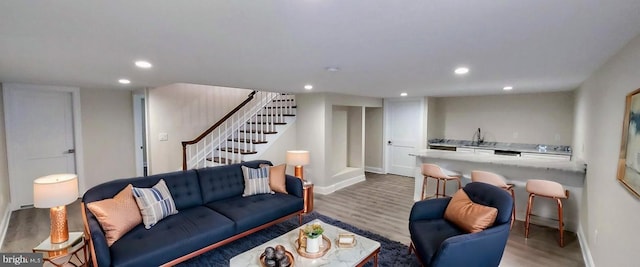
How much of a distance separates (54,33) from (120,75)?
1.80 m

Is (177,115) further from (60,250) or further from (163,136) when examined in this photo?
(60,250)

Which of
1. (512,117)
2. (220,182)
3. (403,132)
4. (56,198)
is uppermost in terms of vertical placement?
(512,117)

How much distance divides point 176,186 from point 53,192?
1.05m

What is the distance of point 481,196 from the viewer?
8.86 ft

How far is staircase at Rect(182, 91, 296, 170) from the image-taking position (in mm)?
5141

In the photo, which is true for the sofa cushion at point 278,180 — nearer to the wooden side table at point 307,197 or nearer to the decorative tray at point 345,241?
the wooden side table at point 307,197

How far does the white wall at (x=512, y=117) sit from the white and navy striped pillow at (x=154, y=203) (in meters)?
5.80

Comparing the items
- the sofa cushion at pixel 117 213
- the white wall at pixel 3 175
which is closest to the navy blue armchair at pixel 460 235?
the sofa cushion at pixel 117 213

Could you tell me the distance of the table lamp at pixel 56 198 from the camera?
2283 mm

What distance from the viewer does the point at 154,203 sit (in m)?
2.76

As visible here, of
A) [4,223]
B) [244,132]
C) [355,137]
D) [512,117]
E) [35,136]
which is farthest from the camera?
[355,137]

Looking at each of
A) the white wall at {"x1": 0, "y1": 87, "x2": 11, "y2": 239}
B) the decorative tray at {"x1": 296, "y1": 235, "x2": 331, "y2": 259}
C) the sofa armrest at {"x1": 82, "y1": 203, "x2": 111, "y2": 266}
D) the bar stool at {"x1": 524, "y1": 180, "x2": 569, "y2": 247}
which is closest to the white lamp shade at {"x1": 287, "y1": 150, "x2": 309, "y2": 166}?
the decorative tray at {"x1": 296, "y1": 235, "x2": 331, "y2": 259}

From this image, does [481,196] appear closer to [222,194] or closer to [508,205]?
[508,205]

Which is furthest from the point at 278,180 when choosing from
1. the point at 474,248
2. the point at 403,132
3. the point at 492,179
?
the point at 403,132
